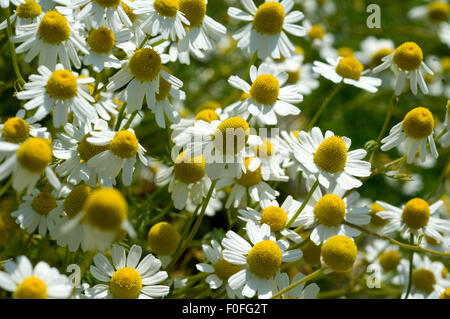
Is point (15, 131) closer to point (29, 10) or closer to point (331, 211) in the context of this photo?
point (29, 10)

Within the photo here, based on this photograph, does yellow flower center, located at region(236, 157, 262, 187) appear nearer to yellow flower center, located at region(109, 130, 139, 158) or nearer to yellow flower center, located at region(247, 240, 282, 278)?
yellow flower center, located at region(247, 240, 282, 278)

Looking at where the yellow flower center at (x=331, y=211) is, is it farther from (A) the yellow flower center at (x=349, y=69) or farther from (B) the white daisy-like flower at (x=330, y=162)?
(A) the yellow flower center at (x=349, y=69)

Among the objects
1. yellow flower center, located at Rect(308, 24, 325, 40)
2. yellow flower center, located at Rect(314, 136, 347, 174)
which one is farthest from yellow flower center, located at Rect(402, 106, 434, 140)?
yellow flower center, located at Rect(308, 24, 325, 40)

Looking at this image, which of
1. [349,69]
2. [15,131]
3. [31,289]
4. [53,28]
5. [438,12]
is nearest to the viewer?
[31,289]

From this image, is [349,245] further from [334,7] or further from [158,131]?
[334,7]

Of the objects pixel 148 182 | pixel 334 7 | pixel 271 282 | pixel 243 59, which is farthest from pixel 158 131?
pixel 334 7

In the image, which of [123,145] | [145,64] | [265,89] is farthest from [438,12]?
[123,145]
